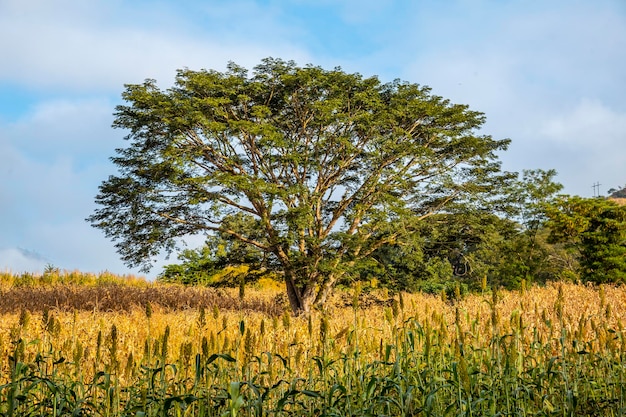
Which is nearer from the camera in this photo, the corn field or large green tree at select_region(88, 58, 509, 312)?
the corn field

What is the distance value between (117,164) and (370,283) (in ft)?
26.6

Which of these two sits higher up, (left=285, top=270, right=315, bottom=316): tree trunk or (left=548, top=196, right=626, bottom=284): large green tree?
(left=548, top=196, right=626, bottom=284): large green tree

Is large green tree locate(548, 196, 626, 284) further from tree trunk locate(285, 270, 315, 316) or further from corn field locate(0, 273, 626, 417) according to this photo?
tree trunk locate(285, 270, 315, 316)

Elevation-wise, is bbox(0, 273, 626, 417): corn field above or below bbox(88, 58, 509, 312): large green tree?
below

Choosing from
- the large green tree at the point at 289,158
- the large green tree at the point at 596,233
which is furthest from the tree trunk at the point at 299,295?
the large green tree at the point at 596,233

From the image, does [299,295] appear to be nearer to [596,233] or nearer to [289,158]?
[289,158]

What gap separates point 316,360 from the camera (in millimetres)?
3627

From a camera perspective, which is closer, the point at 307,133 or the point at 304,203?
the point at 304,203

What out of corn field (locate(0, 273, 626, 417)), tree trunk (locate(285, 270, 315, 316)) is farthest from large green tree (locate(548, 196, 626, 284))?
tree trunk (locate(285, 270, 315, 316))

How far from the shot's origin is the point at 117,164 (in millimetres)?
16156

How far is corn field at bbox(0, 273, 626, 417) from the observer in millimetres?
3348

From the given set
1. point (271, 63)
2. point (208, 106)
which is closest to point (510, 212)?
point (271, 63)

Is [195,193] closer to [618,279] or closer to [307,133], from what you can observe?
[307,133]

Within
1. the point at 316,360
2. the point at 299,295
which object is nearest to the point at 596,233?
the point at 299,295
